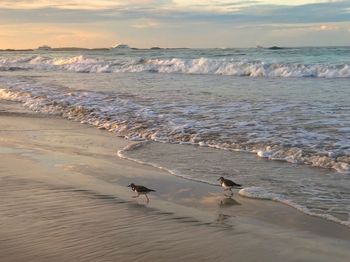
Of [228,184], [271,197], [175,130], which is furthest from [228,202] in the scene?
[175,130]

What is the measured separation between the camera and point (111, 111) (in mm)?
13914

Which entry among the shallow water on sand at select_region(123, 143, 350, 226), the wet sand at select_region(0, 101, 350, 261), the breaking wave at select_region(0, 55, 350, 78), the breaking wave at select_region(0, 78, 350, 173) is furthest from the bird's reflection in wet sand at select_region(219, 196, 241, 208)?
the breaking wave at select_region(0, 55, 350, 78)

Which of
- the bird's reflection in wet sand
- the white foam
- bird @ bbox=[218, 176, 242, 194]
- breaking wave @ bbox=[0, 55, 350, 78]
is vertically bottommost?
the bird's reflection in wet sand

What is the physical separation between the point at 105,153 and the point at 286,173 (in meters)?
→ 3.11

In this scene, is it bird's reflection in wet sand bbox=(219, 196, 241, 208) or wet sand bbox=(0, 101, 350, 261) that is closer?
wet sand bbox=(0, 101, 350, 261)

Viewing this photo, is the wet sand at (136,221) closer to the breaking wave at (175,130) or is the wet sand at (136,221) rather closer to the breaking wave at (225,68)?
the breaking wave at (175,130)

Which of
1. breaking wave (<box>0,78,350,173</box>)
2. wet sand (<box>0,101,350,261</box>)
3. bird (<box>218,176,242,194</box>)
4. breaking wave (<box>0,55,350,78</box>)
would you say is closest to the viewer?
wet sand (<box>0,101,350,261</box>)

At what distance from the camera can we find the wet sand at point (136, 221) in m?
4.36

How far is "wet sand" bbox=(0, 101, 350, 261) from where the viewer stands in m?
4.36

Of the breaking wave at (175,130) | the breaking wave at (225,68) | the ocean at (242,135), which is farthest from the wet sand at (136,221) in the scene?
the breaking wave at (225,68)

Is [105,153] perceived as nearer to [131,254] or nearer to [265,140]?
[265,140]

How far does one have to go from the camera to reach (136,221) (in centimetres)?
525

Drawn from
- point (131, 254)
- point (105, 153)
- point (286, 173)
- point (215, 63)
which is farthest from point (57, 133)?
point (215, 63)

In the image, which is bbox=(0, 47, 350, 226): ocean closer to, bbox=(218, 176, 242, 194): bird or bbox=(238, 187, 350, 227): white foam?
bbox=(238, 187, 350, 227): white foam
